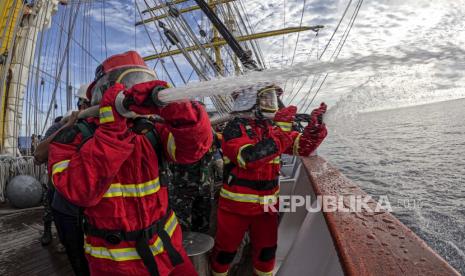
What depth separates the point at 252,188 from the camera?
2.69 meters

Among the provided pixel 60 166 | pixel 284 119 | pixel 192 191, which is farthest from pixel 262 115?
pixel 60 166

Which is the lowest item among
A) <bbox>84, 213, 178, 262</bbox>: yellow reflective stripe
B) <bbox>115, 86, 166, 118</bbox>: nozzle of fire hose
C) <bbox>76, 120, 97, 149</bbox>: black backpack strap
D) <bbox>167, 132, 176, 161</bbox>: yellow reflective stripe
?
<bbox>84, 213, 178, 262</bbox>: yellow reflective stripe

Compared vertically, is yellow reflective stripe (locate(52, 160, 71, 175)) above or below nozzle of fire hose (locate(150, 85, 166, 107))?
below

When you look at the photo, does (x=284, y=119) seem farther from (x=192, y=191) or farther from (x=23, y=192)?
(x=23, y=192)

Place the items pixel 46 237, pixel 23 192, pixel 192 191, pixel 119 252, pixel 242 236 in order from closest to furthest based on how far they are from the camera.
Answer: pixel 119 252 → pixel 242 236 → pixel 192 191 → pixel 46 237 → pixel 23 192

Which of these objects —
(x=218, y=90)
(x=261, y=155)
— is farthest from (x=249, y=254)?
(x=218, y=90)

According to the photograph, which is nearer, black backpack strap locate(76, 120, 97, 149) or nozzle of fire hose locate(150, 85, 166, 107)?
nozzle of fire hose locate(150, 85, 166, 107)

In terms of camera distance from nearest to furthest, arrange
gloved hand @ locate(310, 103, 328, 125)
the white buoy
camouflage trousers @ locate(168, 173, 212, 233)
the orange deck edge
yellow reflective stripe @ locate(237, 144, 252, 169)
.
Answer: the orange deck edge
yellow reflective stripe @ locate(237, 144, 252, 169)
gloved hand @ locate(310, 103, 328, 125)
camouflage trousers @ locate(168, 173, 212, 233)
the white buoy

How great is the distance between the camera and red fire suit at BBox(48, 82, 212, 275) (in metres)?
1.34

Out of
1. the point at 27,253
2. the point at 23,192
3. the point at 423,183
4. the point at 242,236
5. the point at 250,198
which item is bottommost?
the point at 423,183

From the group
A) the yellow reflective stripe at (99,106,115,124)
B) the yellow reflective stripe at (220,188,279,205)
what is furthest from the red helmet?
the yellow reflective stripe at (220,188,279,205)

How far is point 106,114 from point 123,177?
35 cm

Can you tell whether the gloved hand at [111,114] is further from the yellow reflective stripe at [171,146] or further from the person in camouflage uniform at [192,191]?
the person in camouflage uniform at [192,191]

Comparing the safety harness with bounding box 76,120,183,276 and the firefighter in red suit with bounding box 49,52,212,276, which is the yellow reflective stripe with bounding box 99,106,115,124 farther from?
the safety harness with bounding box 76,120,183,276
